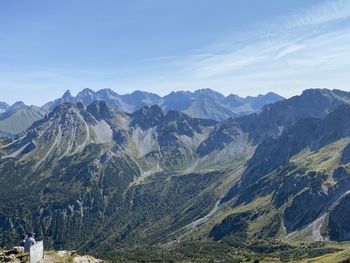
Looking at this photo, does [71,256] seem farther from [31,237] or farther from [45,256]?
[31,237]

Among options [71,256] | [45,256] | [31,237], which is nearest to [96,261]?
[71,256]

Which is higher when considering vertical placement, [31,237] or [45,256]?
[31,237]

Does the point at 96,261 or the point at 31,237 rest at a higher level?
the point at 31,237

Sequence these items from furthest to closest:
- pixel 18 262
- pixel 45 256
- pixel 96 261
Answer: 1. pixel 96 261
2. pixel 45 256
3. pixel 18 262

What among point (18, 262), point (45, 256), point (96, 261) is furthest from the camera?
point (96, 261)

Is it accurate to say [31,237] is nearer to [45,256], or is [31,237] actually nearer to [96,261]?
[45,256]

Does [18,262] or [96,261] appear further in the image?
[96,261]

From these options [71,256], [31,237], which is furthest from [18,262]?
[71,256]
